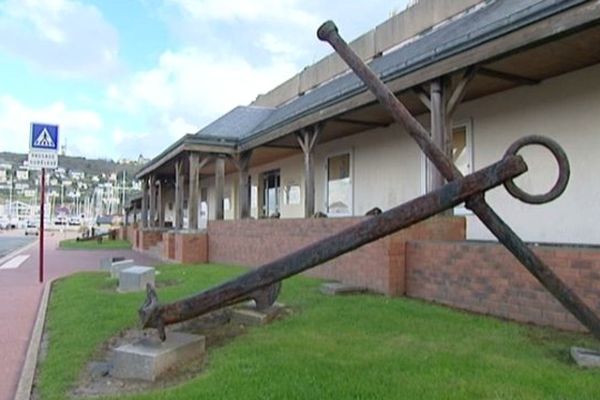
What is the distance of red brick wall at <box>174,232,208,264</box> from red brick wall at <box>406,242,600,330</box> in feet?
26.0

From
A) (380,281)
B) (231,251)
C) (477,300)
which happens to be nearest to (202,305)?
(477,300)

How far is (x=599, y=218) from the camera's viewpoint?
729cm

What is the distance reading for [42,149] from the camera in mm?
10820

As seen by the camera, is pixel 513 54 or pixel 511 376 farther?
pixel 513 54

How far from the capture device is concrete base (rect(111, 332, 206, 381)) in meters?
4.20

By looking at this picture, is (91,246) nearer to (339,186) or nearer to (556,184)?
(339,186)

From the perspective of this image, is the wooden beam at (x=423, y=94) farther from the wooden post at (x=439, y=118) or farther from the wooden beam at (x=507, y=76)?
the wooden beam at (x=507, y=76)

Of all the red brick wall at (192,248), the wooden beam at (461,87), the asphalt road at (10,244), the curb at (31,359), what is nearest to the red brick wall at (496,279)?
the wooden beam at (461,87)

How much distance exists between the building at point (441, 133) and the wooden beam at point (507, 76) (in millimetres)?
24

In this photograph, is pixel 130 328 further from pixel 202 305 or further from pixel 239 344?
pixel 202 305

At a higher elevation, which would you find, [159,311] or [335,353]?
[159,311]

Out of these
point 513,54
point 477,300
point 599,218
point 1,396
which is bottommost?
point 1,396

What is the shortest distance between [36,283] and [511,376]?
9527 millimetres

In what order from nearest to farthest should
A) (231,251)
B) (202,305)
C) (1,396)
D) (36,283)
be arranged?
(202,305)
(1,396)
(36,283)
(231,251)
